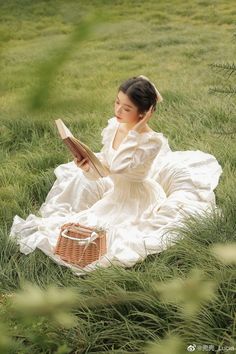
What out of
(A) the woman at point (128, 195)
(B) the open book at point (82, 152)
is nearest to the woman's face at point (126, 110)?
(A) the woman at point (128, 195)

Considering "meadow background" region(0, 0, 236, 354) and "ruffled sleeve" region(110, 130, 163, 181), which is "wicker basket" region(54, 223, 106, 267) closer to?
"meadow background" region(0, 0, 236, 354)

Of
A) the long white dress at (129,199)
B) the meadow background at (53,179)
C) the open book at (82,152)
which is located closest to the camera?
the meadow background at (53,179)

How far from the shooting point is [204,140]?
10.5 feet

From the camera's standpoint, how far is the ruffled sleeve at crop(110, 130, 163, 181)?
2.22 metres

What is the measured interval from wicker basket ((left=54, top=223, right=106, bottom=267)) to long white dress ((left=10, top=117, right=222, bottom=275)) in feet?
0.11

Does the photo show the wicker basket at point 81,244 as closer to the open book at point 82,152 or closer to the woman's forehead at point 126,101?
the open book at point 82,152

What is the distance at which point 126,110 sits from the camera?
2.25 metres

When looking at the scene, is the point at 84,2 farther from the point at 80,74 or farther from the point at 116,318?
the point at 80,74

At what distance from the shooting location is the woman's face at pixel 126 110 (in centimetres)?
224

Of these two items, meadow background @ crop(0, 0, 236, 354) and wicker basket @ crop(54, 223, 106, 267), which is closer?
meadow background @ crop(0, 0, 236, 354)

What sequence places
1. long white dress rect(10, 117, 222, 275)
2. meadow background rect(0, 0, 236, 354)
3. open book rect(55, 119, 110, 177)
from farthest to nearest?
1. long white dress rect(10, 117, 222, 275)
2. open book rect(55, 119, 110, 177)
3. meadow background rect(0, 0, 236, 354)

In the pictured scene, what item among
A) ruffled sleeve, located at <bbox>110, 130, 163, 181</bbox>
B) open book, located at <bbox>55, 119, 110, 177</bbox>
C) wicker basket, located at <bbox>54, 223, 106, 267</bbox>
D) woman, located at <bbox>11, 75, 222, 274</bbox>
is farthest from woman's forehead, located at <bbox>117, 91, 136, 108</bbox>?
wicker basket, located at <bbox>54, 223, 106, 267</bbox>

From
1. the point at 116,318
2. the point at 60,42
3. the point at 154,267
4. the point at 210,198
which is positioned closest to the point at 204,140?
the point at 210,198

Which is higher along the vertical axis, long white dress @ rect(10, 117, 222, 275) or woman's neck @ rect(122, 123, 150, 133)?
woman's neck @ rect(122, 123, 150, 133)
